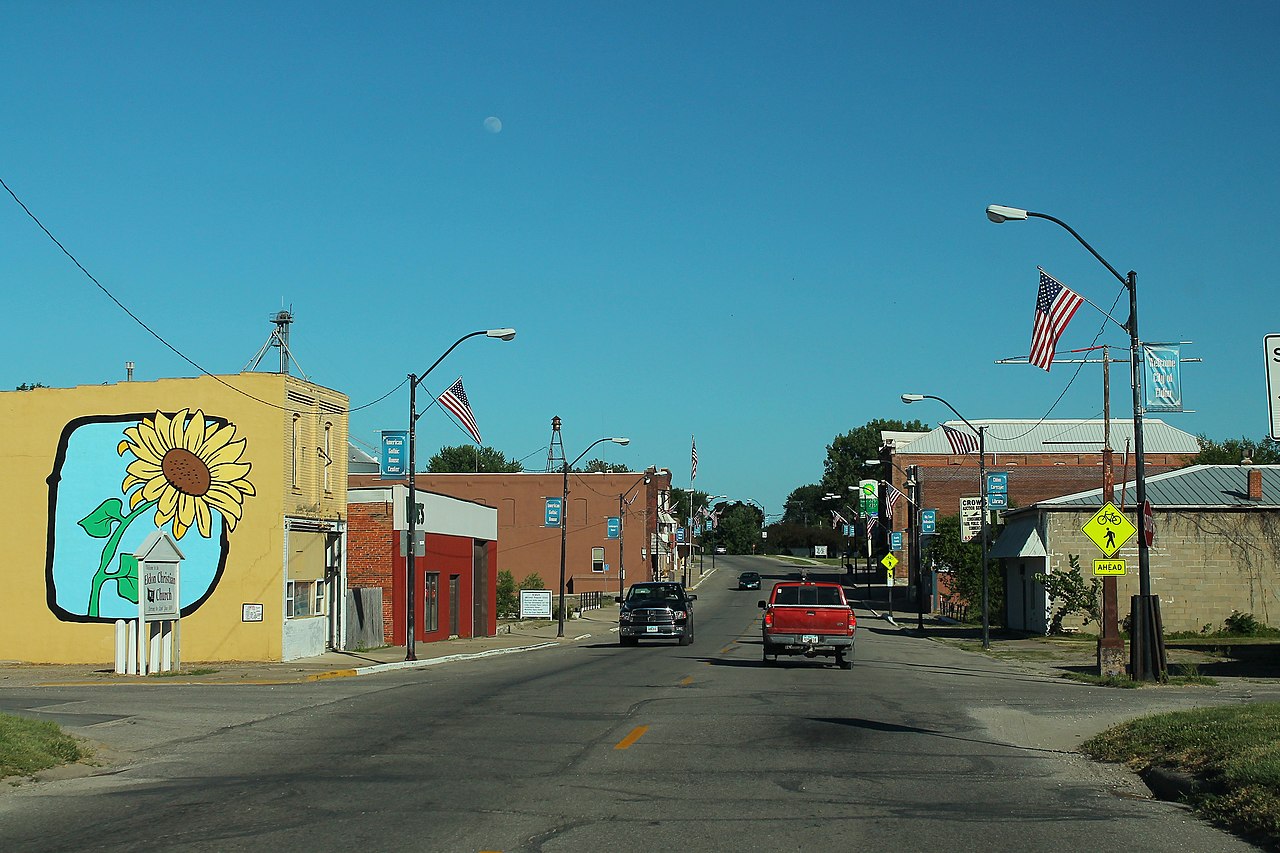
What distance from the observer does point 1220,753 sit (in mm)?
11500

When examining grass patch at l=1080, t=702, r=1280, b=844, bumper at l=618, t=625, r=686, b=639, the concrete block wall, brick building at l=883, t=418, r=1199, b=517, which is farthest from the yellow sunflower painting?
brick building at l=883, t=418, r=1199, b=517

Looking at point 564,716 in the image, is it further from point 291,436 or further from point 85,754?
point 291,436

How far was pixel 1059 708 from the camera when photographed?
61.2 feet

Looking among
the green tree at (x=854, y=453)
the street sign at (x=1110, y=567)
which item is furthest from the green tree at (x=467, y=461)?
the street sign at (x=1110, y=567)

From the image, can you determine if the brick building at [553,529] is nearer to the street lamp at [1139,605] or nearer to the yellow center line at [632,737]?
the street lamp at [1139,605]

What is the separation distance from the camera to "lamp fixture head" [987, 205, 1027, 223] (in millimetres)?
22123

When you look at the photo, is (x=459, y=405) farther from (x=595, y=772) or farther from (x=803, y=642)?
(x=595, y=772)

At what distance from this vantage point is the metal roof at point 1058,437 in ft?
341

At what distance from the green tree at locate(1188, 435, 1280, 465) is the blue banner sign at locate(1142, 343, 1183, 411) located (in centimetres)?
8193

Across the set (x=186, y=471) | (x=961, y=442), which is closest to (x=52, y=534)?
(x=186, y=471)

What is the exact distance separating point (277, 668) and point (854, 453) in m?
154

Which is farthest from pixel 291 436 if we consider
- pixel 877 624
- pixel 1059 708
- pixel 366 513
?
pixel 877 624

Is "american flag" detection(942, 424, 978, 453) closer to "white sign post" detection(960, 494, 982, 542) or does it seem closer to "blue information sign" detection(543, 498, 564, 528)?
"white sign post" detection(960, 494, 982, 542)

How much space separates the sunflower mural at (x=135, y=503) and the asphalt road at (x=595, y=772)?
8.63m
